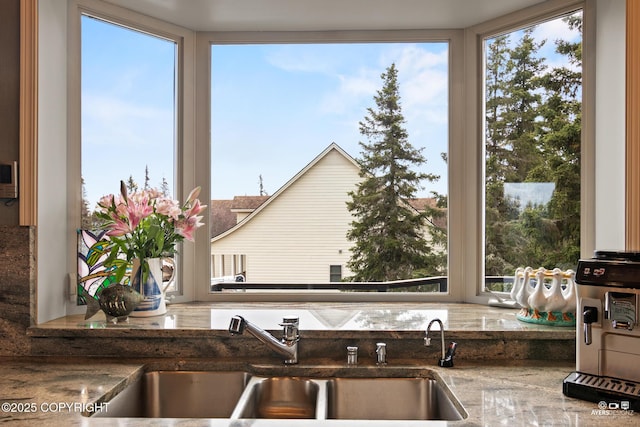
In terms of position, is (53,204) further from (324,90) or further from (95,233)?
(324,90)

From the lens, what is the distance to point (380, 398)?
63.1 inches

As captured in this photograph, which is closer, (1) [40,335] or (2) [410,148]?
(1) [40,335]

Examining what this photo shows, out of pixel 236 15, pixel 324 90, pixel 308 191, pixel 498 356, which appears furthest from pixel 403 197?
pixel 236 15

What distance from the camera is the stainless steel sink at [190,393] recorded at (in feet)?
5.35

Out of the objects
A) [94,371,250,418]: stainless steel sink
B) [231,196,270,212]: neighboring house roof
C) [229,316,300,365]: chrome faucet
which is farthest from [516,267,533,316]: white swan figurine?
→ [231,196,270,212]: neighboring house roof

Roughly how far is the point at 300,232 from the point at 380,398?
89 centimetres

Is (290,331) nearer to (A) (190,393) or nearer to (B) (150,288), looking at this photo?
(A) (190,393)

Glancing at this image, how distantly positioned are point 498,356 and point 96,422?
1.26 m

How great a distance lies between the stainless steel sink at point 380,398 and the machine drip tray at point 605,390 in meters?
0.40

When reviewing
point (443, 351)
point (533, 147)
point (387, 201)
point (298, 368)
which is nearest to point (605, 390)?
point (443, 351)

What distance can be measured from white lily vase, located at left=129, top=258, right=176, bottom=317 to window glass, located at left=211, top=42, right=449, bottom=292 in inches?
Result: 14.5

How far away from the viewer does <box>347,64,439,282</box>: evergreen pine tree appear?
2225 mm

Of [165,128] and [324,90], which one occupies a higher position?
[324,90]

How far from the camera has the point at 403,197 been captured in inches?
87.8
